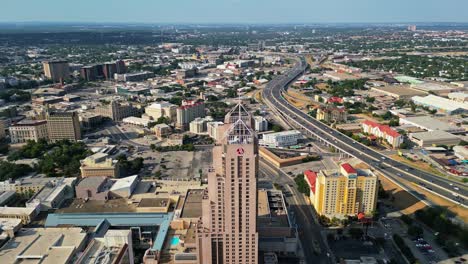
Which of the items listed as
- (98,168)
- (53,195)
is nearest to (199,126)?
(98,168)

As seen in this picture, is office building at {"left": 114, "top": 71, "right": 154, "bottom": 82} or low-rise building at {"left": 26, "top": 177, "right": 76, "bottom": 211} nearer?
low-rise building at {"left": 26, "top": 177, "right": 76, "bottom": 211}

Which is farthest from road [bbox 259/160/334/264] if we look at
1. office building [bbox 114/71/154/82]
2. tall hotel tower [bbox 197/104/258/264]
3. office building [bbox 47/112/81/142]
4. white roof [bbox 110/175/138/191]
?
office building [bbox 114/71/154/82]

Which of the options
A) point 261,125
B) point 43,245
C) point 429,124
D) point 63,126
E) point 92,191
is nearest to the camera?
point 43,245

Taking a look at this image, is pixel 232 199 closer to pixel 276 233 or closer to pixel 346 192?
pixel 276 233

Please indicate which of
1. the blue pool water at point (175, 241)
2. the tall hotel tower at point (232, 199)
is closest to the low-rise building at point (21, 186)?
the blue pool water at point (175, 241)

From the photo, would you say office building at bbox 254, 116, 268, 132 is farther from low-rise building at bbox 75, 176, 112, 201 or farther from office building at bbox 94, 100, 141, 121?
low-rise building at bbox 75, 176, 112, 201

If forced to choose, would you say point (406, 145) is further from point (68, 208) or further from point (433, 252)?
point (68, 208)
